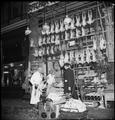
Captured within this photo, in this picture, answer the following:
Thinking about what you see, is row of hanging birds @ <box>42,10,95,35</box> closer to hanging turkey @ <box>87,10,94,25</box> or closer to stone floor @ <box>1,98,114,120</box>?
hanging turkey @ <box>87,10,94,25</box>

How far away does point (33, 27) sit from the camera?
166 inches

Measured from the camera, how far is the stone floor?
3073 mm

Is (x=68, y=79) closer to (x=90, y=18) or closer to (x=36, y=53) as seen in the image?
(x=36, y=53)

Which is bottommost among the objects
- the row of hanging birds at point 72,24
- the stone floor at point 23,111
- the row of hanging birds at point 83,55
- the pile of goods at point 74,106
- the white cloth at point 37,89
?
the stone floor at point 23,111

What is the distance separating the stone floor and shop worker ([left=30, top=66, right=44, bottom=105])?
215 millimetres

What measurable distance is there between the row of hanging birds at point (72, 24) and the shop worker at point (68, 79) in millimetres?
800

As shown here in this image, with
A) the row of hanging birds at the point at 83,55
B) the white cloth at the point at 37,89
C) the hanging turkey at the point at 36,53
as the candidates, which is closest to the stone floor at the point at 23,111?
the white cloth at the point at 37,89

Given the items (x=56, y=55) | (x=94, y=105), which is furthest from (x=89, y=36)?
(x=94, y=105)

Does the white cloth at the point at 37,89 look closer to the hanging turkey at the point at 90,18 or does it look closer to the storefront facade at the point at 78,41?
the storefront facade at the point at 78,41

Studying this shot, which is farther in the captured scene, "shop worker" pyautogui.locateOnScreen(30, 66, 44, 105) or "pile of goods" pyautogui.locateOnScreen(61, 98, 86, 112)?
"shop worker" pyautogui.locateOnScreen(30, 66, 44, 105)

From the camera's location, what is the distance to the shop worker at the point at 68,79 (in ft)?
11.5

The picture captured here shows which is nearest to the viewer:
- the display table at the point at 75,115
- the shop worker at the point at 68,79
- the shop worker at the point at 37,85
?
the display table at the point at 75,115

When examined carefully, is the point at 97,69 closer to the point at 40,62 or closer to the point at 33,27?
the point at 40,62

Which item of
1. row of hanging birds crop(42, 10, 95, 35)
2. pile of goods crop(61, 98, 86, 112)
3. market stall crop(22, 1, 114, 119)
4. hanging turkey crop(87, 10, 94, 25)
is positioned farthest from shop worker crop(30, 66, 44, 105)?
hanging turkey crop(87, 10, 94, 25)
